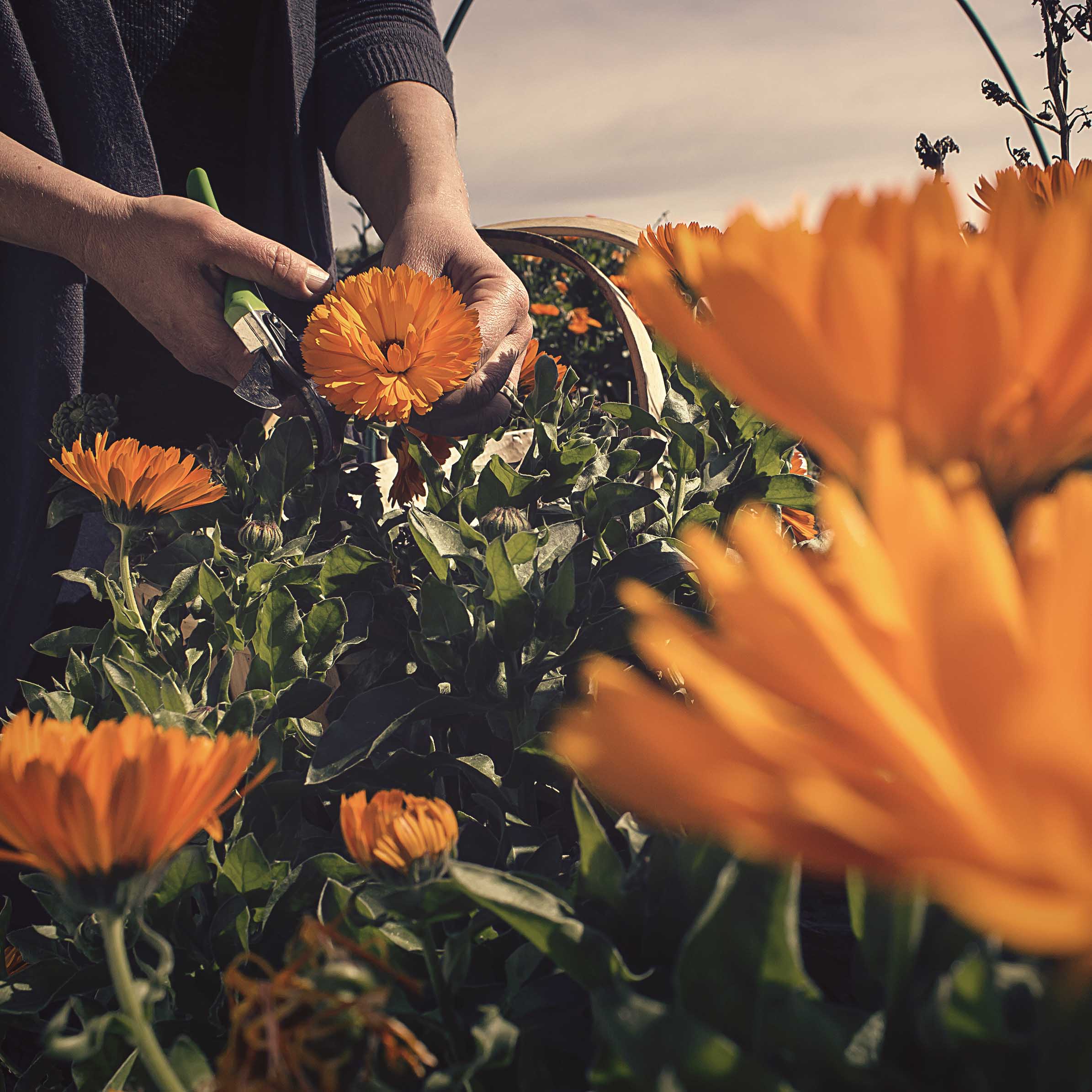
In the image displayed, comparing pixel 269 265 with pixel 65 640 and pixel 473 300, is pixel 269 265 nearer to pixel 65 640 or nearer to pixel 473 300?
pixel 473 300

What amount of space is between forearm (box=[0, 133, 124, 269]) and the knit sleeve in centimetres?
43

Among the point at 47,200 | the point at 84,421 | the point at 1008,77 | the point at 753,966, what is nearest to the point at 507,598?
the point at 753,966

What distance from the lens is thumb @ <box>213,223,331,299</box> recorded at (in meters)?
0.69

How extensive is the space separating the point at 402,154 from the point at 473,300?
37 cm

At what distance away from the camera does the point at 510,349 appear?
0.73 meters

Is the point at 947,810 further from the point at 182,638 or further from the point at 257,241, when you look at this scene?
the point at 257,241

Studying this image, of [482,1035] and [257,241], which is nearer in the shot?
[482,1035]

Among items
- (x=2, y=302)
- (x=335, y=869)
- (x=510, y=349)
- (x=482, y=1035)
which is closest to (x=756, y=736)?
(x=482, y=1035)

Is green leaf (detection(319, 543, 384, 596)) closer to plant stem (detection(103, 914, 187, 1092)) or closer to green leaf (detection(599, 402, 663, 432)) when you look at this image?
green leaf (detection(599, 402, 663, 432))

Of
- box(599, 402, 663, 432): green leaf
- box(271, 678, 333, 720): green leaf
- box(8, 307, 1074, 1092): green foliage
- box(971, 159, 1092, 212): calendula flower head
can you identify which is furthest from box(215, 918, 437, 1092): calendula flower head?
box(599, 402, 663, 432): green leaf

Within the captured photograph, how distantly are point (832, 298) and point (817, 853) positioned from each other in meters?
0.09

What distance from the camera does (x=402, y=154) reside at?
103cm

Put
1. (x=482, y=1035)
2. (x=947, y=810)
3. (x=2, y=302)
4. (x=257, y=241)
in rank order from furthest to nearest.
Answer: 1. (x=2, y=302)
2. (x=257, y=241)
3. (x=482, y=1035)
4. (x=947, y=810)

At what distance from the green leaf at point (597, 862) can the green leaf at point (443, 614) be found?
0.18 meters
